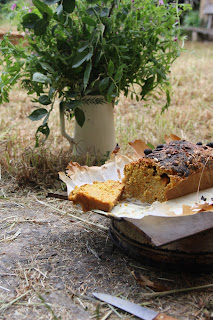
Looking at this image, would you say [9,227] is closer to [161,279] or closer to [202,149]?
[161,279]

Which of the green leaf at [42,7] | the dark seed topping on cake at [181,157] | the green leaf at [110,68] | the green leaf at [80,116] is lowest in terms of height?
the green leaf at [80,116]

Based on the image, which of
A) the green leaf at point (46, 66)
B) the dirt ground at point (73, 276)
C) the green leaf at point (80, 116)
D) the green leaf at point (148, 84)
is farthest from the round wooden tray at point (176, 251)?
the green leaf at point (148, 84)

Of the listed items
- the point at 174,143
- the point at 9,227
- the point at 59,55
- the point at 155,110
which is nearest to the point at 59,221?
the point at 9,227

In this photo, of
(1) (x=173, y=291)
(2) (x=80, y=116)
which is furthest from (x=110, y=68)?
(1) (x=173, y=291)

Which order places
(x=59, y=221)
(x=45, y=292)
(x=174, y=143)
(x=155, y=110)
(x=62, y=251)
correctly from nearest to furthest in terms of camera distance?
(x=45, y=292) < (x=62, y=251) < (x=174, y=143) < (x=59, y=221) < (x=155, y=110)

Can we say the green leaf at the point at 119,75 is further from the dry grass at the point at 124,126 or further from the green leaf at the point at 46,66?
the dry grass at the point at 124,126

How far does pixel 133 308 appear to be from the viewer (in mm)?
935

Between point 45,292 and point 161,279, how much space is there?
1.13 ft

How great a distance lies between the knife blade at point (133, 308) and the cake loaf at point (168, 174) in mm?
354

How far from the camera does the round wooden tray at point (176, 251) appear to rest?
3.37 ft

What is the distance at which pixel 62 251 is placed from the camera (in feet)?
4.05

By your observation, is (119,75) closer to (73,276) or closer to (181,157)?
(181,157)

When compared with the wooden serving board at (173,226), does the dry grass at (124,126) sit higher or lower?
lower

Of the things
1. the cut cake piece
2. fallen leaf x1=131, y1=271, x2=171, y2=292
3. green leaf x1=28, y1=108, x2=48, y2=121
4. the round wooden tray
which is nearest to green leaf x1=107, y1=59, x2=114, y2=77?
green leaf x1=28, y1=108, x2=48, y2=121
